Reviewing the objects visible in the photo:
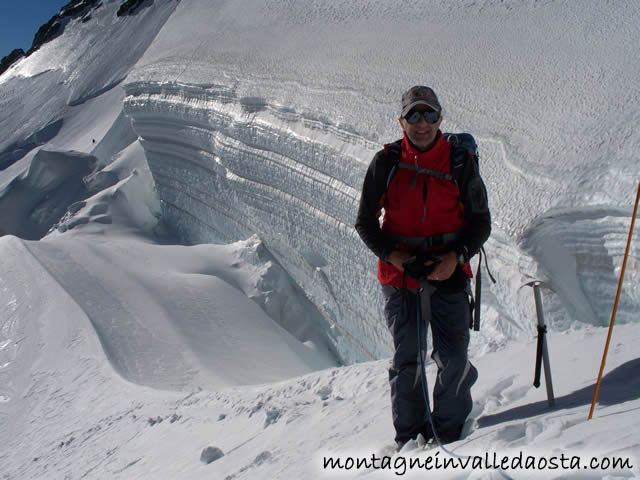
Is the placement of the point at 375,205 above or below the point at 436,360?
above

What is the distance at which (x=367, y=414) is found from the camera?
2.78m

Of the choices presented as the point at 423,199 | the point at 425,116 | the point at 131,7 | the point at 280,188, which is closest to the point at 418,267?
the point at 423,199

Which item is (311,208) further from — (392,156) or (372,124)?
(392,156)

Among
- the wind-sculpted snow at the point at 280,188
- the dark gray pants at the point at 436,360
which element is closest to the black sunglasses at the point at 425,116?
the dark gray pants at the point at 436,360

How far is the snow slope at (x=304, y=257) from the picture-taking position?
108 inches

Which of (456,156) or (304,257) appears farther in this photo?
(304,257)

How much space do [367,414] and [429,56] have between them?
4181 millimetres

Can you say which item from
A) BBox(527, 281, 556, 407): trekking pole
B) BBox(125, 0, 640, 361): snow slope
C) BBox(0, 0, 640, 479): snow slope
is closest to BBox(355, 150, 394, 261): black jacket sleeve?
BBox(527, 281, 556, 407): trekking pole

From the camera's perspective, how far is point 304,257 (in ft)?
23.3

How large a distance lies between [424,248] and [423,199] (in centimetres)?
18

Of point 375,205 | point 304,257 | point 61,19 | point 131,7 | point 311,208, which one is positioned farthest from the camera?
point 61,19

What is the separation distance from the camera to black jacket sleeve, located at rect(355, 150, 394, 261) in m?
1.98

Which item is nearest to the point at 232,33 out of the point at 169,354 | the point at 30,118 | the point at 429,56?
the point at 429,56

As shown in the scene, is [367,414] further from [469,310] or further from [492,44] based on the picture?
[492,44]
